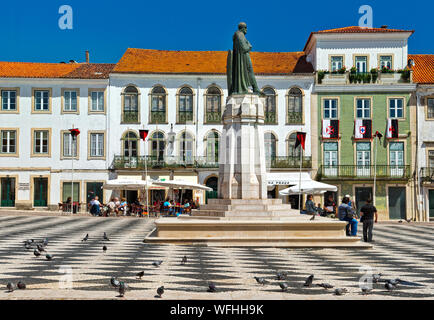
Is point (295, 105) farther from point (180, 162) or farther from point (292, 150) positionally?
point (180, 162)

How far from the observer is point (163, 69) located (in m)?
38.4

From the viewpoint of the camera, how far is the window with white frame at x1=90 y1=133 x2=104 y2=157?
3775 centimetres

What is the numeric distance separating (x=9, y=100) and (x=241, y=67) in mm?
23901

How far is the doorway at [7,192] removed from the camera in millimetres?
36969

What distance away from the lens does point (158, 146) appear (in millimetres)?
38000

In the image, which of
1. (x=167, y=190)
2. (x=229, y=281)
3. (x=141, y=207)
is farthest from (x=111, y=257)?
(x=167, y=190)

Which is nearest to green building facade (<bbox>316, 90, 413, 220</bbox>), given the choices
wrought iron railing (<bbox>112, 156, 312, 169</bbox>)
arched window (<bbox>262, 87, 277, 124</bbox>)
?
wrought iron railing (<bbox>112, 156, 312, 169</bbox>)

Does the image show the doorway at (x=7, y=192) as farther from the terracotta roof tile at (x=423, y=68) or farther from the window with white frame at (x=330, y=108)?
the terracotta roof tile at (x=423, y=68)

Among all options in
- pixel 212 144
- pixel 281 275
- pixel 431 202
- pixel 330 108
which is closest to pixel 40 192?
pixel 212 144

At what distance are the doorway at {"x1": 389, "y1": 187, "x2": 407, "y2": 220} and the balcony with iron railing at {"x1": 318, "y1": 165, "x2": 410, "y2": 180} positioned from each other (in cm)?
85

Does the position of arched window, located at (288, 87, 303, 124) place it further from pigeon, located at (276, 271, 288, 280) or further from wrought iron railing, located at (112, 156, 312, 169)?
pigeon, located at (276, 271, 288, 280)

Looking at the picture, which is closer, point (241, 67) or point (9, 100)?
point (241, 67)
